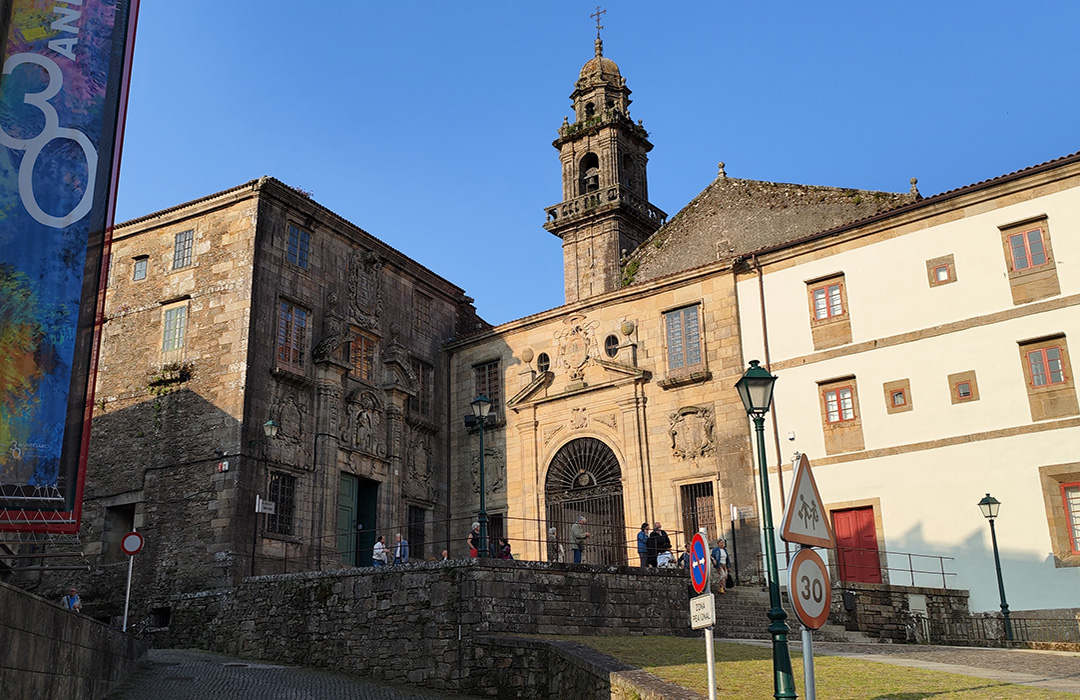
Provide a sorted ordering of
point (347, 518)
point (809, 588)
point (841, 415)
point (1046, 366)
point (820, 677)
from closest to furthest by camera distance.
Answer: point (809, 588) < point (820, 677) < point (1046, 366) < point (841, 415) < point (347, 518)

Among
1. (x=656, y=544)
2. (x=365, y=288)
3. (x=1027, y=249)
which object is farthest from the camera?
(x=365, y=288)

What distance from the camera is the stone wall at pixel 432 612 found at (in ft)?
51.9

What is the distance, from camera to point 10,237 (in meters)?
11.4

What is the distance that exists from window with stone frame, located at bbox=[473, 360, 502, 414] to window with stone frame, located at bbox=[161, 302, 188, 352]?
8.46 m

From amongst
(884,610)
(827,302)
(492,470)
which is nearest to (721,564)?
(884,610)

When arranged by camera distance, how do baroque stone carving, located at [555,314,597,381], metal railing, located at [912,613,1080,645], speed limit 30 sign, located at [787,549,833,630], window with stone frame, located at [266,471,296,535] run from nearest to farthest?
1. speed limit 30 sign, located at [787,549,833,630]
2. metal railing, located at [912,613,1080,645]
3. window with stone frame, located at [266,471,296,535]
4. baroque stone carving, located at [555,314,597,381]

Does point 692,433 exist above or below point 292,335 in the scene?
below

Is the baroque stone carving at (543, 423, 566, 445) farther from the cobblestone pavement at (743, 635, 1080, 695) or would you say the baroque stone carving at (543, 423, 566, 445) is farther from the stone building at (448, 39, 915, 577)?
the cobblestone pavement at (743, 635, 1080, 695)

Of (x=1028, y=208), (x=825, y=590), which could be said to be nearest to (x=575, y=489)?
(x=1028, y=208)

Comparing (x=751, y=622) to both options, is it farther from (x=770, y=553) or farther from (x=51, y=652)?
(x=51, y=652)

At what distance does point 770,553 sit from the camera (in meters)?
8.53

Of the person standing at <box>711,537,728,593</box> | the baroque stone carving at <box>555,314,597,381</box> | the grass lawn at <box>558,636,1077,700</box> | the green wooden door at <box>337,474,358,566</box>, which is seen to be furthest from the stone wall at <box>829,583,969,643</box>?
the green wooden door at <box>337,474,358,566</box>

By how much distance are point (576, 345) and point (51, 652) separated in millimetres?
18176

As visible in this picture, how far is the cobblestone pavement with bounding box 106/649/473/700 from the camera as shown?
13.8m
